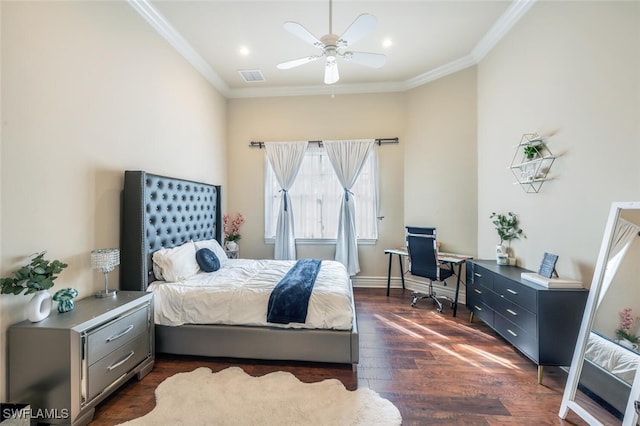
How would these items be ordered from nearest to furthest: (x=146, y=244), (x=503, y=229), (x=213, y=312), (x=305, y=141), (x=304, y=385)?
1. (x=304, y=385)
2. (x=213, y=312)
3. (x=146, y=244)
4. (x=503, y=229)
5. (x=305, y=141)

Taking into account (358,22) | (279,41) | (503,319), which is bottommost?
(503,319)

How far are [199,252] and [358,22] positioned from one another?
262 centimetres

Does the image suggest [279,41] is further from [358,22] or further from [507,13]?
[507,13]

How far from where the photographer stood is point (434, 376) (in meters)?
1.98

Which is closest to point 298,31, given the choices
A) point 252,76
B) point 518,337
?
point 252,76

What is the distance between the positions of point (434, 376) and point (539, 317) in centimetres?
90

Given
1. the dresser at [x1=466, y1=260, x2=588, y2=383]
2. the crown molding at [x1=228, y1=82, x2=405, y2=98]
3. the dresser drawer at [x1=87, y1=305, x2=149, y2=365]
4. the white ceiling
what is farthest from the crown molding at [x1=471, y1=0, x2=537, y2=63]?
the dresser drawer at [x1=87, y1=305, x2=149, y2=365]

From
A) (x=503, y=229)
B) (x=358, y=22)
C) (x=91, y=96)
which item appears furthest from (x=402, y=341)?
(x=91, y=96)

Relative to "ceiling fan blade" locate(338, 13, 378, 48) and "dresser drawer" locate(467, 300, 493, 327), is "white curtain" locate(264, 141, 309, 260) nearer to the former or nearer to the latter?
"ceiling fan blade" locate(338, 13, 378, 48)

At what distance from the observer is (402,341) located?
2506 millimetres

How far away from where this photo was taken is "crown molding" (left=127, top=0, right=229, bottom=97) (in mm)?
2437

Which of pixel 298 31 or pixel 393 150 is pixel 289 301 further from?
pixel 393 150

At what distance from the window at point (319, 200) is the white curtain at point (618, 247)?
2734 mm

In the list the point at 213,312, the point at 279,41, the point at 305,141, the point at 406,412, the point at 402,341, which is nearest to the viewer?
the point at 406,412
